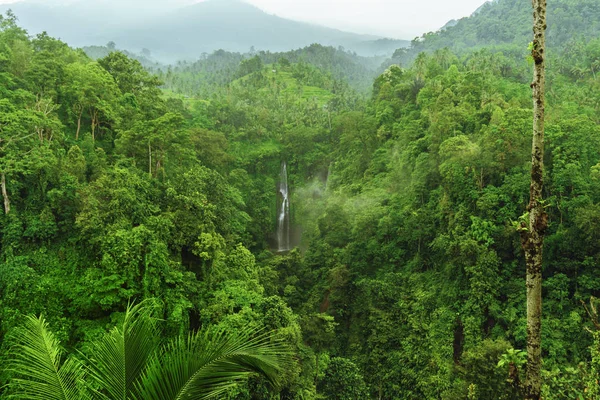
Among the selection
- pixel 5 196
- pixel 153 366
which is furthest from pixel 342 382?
pixel 153 366

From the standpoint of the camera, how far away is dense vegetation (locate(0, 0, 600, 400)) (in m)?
11.4

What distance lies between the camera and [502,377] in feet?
40.8

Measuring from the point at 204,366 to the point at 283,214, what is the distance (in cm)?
3262

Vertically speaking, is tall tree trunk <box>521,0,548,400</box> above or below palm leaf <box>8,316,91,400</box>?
above

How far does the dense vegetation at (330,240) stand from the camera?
37.3 ft

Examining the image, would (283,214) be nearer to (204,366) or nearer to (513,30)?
(204,366)

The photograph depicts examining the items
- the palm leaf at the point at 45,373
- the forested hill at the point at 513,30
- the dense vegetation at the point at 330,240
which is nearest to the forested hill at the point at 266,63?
the forested hill at the point at 513,30

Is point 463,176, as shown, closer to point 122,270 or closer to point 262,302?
point 262,302

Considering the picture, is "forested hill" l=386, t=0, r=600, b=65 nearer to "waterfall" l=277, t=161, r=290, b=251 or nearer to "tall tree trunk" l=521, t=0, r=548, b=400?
"waterfall" l=277, t=161, r=290, b=251

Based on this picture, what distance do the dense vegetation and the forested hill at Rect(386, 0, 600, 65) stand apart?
42182mm

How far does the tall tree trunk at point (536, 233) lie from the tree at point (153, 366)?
1948 millimetres

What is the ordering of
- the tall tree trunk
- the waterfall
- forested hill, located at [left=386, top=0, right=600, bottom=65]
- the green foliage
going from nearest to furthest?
the tall tree trunk
the green foliage
the waterfall
forested hill, located at [left=386, top=0, right=600, bottom=65]

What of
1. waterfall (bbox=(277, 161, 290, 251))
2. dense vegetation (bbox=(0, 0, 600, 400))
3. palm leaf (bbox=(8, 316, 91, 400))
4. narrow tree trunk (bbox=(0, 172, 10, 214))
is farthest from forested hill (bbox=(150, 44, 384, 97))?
palm leaf (bbox=(8, 316, 91, 400))

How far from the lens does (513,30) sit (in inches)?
3177
